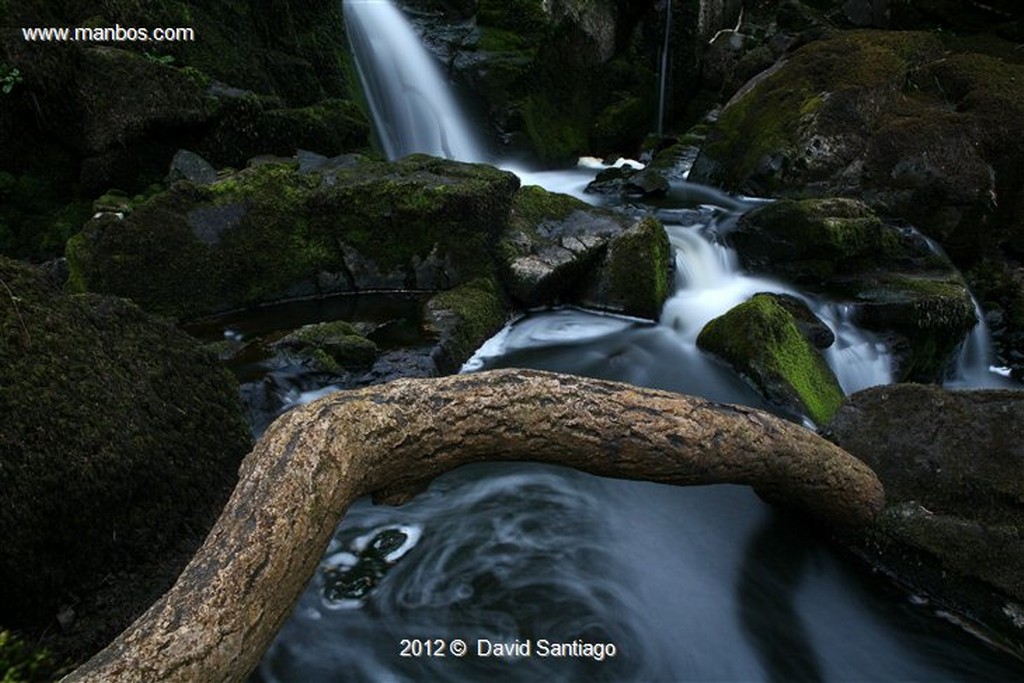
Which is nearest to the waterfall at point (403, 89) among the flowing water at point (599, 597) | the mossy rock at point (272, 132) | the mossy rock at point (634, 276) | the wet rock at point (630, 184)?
the mossy rock at point (272, 132)

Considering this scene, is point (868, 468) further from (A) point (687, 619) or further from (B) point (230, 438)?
(B) point (230, 438)

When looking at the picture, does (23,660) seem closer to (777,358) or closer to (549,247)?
(777,358)

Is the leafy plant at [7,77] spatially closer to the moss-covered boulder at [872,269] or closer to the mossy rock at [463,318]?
the mossy rock at [463,318]

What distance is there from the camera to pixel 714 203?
1102 cm

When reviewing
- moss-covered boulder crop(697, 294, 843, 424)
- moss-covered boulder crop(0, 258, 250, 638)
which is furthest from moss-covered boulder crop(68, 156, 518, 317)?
moss-covered boulder crop(0, 258, 250, 638)

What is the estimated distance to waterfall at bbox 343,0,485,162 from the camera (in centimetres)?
1306

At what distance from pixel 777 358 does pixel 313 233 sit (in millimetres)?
5260

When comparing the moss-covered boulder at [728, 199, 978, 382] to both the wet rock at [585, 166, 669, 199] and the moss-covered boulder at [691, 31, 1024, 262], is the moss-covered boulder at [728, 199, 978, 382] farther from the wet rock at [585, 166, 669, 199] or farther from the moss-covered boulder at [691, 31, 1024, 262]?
the wet rock at [585, 166, 669, 199]

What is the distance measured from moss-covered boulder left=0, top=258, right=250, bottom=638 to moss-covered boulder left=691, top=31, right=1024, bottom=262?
375 inches

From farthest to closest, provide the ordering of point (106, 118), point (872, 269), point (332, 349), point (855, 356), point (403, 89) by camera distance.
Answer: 1. point (403, 89)
2. point (106, 118)
3. point (872, 269)
4. point (855, 356)
5. point (332, 349)

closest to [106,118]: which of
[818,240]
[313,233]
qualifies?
[313,233]

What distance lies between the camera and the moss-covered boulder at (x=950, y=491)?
12.1ft

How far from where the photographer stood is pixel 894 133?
994cm

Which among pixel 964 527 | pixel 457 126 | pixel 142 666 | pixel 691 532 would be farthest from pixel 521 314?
pixel 457 126
